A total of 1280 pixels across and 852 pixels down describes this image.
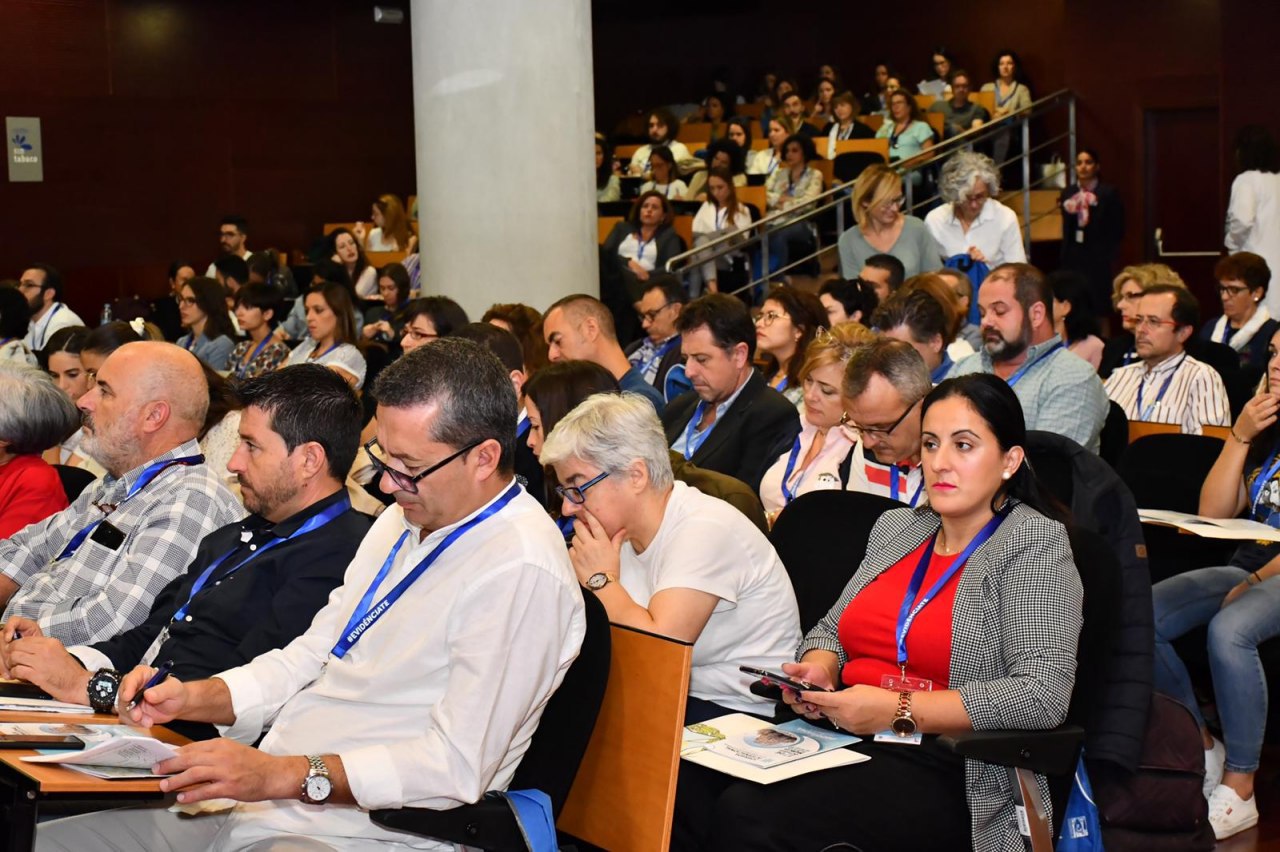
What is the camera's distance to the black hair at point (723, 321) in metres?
4.77

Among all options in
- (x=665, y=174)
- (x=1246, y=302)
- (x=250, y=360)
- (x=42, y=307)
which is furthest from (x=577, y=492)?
(x=665, y=174)

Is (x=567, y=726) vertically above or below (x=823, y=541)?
below

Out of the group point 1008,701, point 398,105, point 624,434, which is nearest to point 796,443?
point 624,434

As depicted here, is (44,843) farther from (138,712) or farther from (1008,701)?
(1008,701)

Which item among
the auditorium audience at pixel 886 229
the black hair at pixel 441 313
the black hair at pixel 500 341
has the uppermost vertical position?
the auditorium audience at pixel 886 229

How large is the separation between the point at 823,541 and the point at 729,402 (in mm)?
1715

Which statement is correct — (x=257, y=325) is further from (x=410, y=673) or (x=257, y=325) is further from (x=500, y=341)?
(x=410, y=673)

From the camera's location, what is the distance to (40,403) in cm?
402

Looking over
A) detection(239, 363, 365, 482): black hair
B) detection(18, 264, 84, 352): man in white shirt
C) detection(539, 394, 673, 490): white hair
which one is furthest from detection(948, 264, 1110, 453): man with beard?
detection(18, 264, 84, 352): man in white shirt

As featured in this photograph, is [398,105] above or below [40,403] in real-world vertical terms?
above

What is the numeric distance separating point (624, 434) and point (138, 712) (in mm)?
1040

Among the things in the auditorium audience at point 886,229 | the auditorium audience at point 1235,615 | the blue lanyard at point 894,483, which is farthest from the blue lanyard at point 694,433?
the auditorium audience at point 886,229

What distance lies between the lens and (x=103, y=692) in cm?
265

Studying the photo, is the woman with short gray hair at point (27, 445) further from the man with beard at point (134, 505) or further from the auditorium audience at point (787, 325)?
the auditorium audience at point (787, 325)
